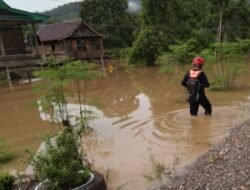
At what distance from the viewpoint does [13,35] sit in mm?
25969

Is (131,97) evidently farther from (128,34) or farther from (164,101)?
(128,34)

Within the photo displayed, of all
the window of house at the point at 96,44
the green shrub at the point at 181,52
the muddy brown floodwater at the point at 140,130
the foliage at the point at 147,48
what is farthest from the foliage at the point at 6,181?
the window of house at the point at 96,44

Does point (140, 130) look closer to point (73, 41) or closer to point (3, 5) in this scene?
point (3, 5)

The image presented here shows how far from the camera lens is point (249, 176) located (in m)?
4.90

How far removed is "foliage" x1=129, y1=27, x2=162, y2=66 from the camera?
30.2 meters

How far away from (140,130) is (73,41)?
26.5m

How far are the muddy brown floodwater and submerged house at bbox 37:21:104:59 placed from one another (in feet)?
61.4

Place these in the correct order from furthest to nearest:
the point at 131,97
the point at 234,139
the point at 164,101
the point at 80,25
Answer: the point at 80,25 < the point at 131,97 < the point at 164,101 < the point at 234,139

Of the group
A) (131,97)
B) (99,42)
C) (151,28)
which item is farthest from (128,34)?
(131,97)

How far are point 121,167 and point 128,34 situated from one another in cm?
4195

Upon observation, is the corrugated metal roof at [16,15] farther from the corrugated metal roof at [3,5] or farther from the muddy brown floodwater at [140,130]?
the muddy brown floodwater at [140,130]

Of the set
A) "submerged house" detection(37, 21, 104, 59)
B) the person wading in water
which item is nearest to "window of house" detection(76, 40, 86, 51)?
"submerged house" detection(37, 21, 104, 59)

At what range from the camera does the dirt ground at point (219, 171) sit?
4.93 m

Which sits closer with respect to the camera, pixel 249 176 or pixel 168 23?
pixel 249 176
